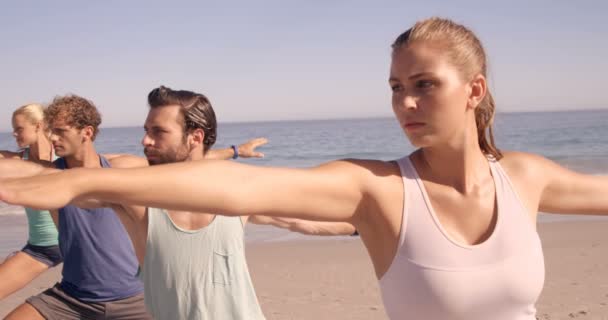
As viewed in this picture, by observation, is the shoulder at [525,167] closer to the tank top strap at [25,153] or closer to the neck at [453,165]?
the neck at [453,165]

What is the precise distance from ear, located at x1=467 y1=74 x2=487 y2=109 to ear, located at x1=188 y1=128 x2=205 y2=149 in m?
2.13

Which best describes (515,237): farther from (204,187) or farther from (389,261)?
(204,187)

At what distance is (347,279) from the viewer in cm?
850

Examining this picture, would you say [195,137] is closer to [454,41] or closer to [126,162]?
[126,162]

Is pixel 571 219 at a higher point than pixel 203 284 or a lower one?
lower

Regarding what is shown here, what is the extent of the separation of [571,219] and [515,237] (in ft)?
38.9

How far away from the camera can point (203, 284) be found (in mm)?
3215

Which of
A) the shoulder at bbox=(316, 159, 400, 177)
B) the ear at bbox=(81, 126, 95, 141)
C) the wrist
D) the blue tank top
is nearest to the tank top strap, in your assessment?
the ear at bbox=(81, 126, 95, 141)

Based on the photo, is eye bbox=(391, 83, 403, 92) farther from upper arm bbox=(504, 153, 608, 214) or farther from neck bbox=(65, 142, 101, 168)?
neck bbox=(65, 142, 101, 168)

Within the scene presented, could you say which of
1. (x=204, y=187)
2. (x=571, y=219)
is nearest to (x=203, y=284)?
(x=204, y=187)

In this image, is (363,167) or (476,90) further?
(476,90)

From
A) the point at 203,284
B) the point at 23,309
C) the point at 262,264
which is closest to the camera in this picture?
the point at 203,284

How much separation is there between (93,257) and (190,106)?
53.6 inches

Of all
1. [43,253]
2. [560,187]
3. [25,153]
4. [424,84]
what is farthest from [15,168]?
[25,153]
